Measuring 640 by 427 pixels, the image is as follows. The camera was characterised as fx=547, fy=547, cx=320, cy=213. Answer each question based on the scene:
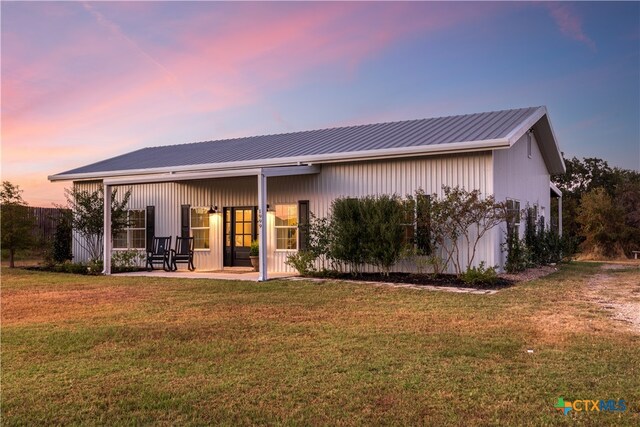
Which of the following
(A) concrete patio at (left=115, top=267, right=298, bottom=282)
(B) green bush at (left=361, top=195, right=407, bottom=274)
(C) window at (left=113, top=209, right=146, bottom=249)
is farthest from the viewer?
(C) window at (left=113, top=209, right=146, bottom=249)

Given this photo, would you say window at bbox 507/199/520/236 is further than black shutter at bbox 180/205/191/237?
No

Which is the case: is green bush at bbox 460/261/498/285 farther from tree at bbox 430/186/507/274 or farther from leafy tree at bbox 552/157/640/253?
leafy tree at bbox 552/157/640/253

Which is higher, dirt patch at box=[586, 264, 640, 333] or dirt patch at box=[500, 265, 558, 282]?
dirt patch at box=[500, 265, 558, 282]

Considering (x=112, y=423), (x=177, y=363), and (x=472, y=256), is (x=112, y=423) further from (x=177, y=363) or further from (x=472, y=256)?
(x=472, y=256)

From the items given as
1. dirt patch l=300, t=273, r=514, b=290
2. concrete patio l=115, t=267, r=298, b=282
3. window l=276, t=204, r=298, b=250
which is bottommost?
concrete patio l=115, t=267, r=298, b=282

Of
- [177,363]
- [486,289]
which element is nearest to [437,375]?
[177,363]

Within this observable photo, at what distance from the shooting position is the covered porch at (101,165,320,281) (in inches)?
587

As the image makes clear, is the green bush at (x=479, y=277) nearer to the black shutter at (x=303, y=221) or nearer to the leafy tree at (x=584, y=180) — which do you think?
the black shutter at (x=303, y=221)

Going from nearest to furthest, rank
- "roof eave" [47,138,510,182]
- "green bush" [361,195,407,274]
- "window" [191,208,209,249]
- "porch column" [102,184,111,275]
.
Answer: "roof eave" [47,138,510,182] → "green bush" [361,195,407,274] → "porch column" [102,184,111,275] → "window" [191,208,209,249]

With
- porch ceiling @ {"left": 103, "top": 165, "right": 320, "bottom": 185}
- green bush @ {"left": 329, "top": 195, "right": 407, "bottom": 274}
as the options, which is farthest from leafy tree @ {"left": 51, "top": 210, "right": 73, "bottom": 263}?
green bush @ {"left": 329, "top": 195, "right": 407, "bottom": 274}

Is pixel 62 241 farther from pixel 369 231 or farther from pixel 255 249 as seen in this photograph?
pixel 369 231

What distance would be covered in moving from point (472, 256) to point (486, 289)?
66.2 inches

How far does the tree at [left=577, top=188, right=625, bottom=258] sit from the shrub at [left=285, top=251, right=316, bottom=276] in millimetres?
15740

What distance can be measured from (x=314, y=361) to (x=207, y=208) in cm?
1191
